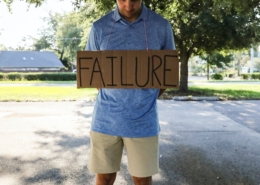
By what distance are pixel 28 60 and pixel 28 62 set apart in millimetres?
448

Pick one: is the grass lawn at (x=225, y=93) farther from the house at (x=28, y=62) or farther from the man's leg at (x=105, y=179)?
the house at (x=28, y=62)

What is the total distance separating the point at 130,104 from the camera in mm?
1727

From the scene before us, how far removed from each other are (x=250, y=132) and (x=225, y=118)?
1.46m

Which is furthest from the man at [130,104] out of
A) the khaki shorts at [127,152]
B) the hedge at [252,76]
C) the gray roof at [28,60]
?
the gray roof at [28,60]

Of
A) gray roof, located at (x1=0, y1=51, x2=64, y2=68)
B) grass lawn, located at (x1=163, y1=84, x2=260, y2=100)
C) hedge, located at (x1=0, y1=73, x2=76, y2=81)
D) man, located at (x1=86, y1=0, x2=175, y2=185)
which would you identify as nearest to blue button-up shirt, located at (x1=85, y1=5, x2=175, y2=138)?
man, located at (x1=86, y1=0, x2=175, y2=185)

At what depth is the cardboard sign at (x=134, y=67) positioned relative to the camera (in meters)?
1.70

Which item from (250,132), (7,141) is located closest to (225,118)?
(250,132)

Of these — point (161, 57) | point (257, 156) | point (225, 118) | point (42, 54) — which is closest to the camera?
point (161, 57)

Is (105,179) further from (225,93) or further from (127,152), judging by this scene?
(225,93)

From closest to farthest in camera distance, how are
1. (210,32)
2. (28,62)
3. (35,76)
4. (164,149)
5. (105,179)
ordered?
(105,179), (164,149), (210,32), (35,76), (28,62)

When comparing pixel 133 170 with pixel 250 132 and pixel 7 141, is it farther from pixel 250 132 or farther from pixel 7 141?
pixel 250 132

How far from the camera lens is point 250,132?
18.4 feet

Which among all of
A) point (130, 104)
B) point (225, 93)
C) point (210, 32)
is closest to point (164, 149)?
point (130, 104)

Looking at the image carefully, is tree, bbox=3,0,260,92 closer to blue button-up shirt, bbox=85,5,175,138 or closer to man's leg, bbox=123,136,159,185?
blue button-up shirt, bbox=85,5,175,138
